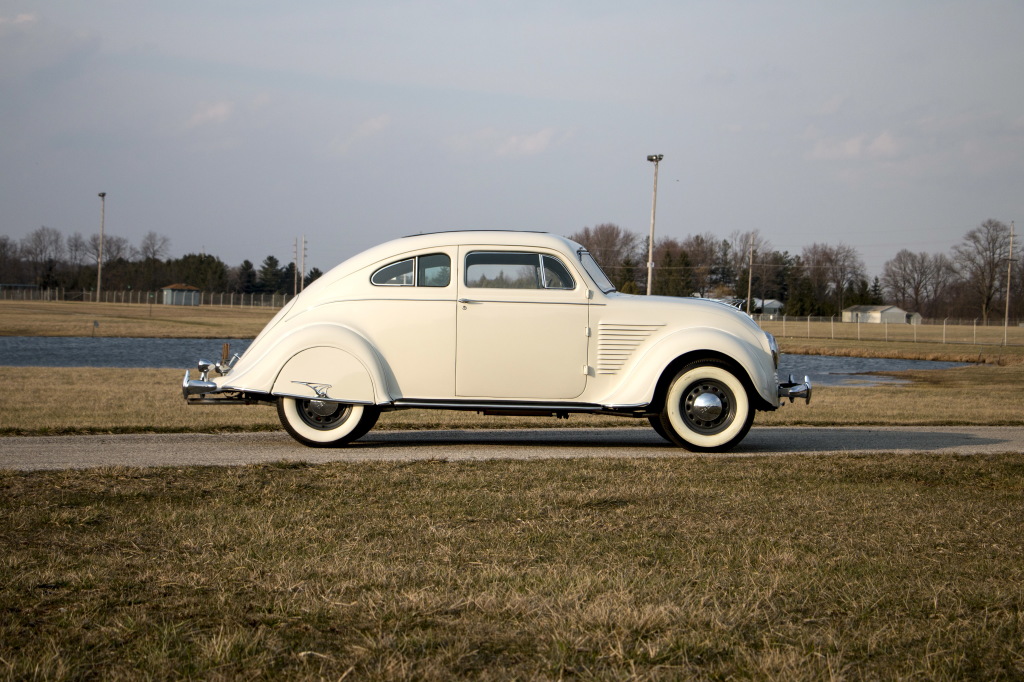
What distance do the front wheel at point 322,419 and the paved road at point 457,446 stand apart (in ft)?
0.50

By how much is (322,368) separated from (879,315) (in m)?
107

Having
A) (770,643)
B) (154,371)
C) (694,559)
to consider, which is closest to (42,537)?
(694,559)

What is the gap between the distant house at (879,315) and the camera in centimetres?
10506

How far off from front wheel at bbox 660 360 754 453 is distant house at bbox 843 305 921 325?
9871 cm

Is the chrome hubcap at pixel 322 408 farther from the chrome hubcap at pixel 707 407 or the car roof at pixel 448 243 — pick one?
the chrome hubcap at pixel 707 407

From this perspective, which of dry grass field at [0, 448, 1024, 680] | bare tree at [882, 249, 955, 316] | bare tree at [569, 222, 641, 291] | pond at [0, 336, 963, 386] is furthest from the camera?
bare tree at [882, 249, 955, 316]

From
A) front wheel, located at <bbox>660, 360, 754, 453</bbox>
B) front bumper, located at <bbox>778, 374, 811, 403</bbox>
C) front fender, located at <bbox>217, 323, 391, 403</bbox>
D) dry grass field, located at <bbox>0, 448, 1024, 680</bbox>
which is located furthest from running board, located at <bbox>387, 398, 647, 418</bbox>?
dry grass field, located at <bbox>0, 448, 1024, 680</bbox>

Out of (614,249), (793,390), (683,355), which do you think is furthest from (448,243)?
(614,249)

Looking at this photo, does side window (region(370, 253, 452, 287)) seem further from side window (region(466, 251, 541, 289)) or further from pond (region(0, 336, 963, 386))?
pond (region(0, 336, 963, 386))

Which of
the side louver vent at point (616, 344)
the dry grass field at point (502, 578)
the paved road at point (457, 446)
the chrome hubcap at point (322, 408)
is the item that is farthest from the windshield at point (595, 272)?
the dry grass field at point (502, 578)

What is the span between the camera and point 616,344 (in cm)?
972

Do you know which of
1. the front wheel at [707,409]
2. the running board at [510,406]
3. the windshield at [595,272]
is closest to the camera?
the running board at [510,406]

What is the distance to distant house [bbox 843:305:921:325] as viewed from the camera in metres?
105

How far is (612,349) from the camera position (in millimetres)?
9711
